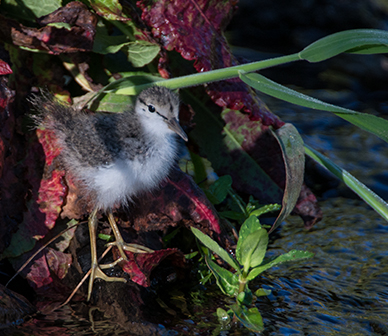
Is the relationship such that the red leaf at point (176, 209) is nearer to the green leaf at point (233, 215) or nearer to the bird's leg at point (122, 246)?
the bird's leg at point (122, 246)

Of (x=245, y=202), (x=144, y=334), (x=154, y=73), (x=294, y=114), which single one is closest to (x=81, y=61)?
(x=154, y=73)

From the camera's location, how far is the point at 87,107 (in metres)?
3.09

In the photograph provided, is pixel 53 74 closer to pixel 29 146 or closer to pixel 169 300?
pixel 29 146

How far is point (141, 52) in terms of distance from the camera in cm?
318

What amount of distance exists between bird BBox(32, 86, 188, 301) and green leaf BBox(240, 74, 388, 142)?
23.3 inches

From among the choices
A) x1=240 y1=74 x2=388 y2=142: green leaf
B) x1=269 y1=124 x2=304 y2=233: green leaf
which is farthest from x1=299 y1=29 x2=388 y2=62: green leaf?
x1=269 y1=124 x2=304 y2=233: green leaf

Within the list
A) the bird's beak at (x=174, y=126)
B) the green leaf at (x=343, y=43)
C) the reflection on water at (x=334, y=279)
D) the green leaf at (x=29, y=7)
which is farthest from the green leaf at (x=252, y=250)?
the green leaf at (x=29, y=7)

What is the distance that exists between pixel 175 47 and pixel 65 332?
1.66 m

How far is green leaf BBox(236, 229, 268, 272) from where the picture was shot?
92.7 inches

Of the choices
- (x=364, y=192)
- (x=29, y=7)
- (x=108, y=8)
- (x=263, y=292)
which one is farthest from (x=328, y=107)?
(x=29, y=7)

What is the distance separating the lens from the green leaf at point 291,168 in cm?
257

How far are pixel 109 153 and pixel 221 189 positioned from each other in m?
0.74

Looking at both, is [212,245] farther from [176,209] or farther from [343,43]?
[343,43]

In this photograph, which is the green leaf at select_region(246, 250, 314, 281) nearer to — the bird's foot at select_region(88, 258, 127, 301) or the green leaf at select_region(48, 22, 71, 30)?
the bird's foot at select_region(88, 258, 127, 301)
